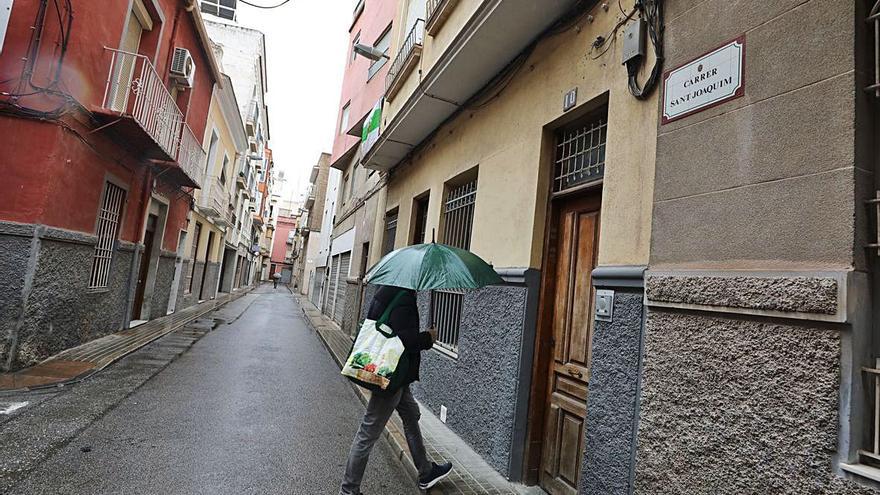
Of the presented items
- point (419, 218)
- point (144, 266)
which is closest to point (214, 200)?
point (144, 266)

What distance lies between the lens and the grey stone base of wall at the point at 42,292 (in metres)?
5.64

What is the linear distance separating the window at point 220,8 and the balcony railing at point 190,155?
1065 centimetres

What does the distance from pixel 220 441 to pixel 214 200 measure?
1398 centimetres

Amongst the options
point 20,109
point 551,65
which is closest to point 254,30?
point 20,109

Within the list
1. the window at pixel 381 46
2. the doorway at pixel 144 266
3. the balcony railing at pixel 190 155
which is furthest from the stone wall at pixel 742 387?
the doorway at pixel 144 266

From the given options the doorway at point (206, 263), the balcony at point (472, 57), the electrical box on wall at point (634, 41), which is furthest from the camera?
the doorway at point (206, 263)

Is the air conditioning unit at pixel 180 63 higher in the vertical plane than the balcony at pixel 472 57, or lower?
higher

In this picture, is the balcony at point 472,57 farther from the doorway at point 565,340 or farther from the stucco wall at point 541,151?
the doorway at point 565,340

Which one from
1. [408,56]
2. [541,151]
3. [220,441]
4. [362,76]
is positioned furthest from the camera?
[362,76]

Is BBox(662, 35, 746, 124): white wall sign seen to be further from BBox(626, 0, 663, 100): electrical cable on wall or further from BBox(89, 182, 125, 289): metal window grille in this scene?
BBox(89, 182, 125, 289): metal window grille

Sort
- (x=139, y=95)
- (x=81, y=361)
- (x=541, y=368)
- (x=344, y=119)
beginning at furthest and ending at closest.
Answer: (x=344, y=119) → (x=139, y=95) → (x=81, y=361) → (x=541, y=368)

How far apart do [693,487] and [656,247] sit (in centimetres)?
129

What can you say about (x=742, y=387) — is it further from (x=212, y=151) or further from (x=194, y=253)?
(x=194, y=253)

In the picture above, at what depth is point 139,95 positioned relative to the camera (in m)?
7.48
